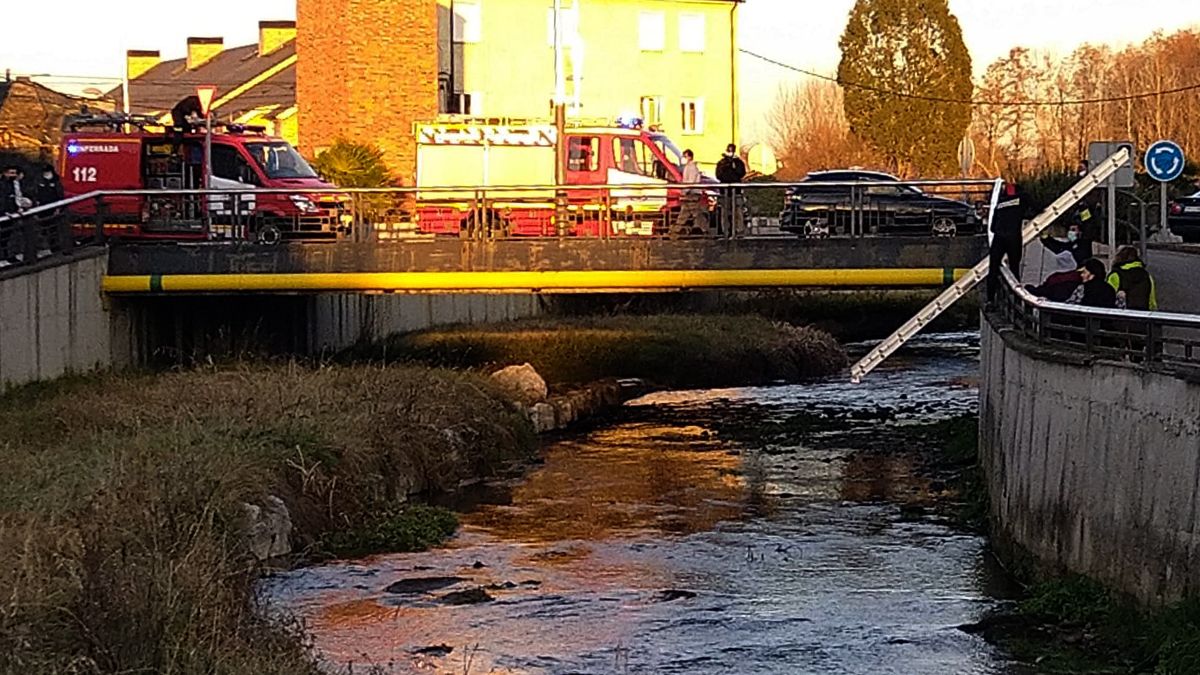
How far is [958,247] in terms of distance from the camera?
26.9 meters

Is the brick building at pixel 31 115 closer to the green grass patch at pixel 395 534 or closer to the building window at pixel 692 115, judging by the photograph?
the building window at pixel 692 115

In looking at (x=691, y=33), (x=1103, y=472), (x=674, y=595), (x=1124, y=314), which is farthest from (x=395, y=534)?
(x=691, y=33)

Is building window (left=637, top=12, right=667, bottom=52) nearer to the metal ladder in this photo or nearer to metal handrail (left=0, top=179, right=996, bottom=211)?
metal handrail (left=0, top=179, right=996, bottom=211)

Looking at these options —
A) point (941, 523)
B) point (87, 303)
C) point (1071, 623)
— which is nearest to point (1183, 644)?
point (1071, 623)

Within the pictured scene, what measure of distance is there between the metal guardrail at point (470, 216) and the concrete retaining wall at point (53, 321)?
18.0 inches

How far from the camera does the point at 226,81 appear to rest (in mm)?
76375

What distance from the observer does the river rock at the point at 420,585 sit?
17467mm

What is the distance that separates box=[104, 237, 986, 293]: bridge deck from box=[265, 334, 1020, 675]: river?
100 inches

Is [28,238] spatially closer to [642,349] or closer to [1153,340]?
[642,349]

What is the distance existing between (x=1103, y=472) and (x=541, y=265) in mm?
14460

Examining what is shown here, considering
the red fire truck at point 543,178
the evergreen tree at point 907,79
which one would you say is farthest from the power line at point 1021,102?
the red fire truck at point 543,178

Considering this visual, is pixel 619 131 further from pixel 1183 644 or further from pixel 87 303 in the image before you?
pixel 1183 644

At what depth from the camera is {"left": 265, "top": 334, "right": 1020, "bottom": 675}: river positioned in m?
15.0

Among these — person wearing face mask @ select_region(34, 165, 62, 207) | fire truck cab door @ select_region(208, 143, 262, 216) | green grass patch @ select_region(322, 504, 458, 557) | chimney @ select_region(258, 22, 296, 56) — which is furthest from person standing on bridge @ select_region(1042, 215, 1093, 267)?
chimney @ select_region(258, 22, 296, 56)
